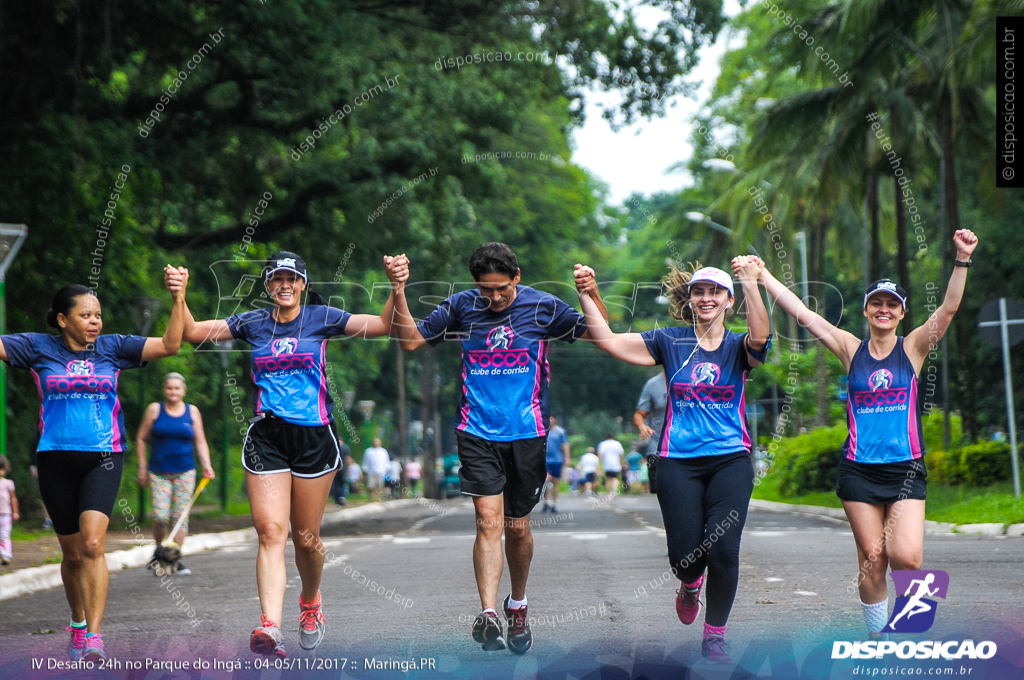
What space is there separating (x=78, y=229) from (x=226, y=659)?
12155 mm

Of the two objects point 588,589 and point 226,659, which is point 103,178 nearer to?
point 588,589

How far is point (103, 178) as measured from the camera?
1670 centimetres

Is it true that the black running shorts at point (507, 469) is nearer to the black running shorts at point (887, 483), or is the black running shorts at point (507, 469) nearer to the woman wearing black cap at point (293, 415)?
the woman wearing black cap at point (293, 415)

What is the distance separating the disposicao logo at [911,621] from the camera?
4.94 metres

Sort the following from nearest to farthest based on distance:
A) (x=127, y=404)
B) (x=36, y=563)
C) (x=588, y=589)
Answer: (x=588, y=589)
(x=36, y=563)
(x=127, y=404)

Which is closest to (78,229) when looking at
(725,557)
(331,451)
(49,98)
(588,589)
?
(49,98)

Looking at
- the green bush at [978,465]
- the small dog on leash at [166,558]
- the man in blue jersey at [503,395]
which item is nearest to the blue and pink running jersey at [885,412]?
the man in blue jersey at [503,395]

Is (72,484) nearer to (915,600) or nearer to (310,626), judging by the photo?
(310,626)

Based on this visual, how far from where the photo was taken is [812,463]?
22062 millimetres

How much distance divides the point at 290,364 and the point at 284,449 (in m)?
0.41

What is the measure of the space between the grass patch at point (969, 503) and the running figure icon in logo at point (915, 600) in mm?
8223

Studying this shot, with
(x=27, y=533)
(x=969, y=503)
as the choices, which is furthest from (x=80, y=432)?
(x=969, y=503)

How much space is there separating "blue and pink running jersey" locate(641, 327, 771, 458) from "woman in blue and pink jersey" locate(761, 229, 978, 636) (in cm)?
40

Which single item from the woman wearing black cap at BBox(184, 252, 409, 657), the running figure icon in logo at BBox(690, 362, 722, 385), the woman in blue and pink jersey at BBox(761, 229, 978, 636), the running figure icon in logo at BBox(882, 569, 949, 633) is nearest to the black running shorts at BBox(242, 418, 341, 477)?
the woman wearing black cap at BBox(184, 252, 409, 657)
